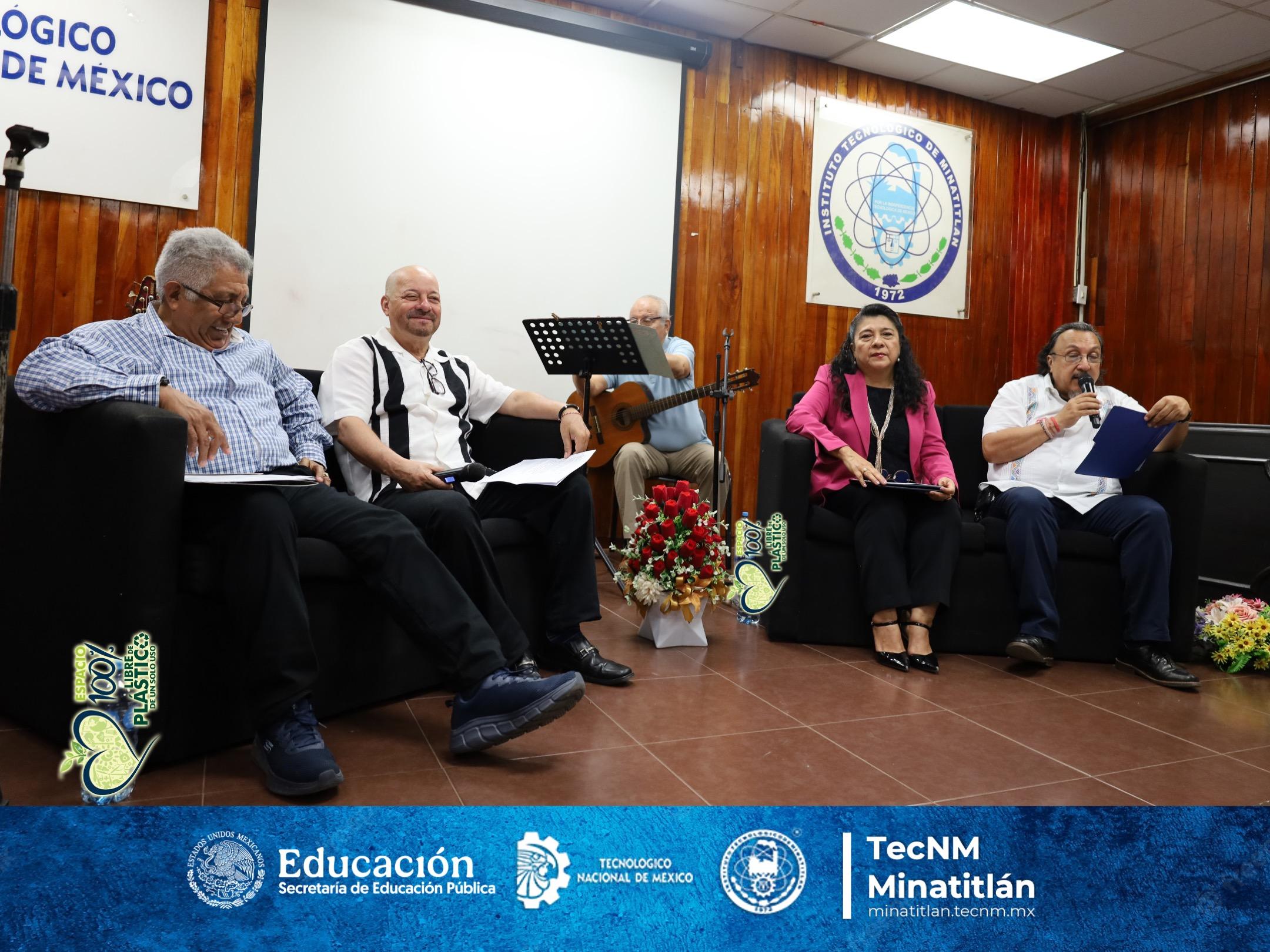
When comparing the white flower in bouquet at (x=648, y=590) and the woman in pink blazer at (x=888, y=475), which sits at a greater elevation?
the woman in pink blazer at (x=888, y=475)

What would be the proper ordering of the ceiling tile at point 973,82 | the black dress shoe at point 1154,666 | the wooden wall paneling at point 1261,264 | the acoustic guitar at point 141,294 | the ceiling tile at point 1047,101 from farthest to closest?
1. the ceiling tile at point 1047,101
2. the ceiling tile at point 973,82
3. the wooden wall paneling at point 1261,264
4. the acoustic guitar at point 141,294
5. the black dress shoe at point 1154,666

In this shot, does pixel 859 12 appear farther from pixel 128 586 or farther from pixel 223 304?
pixel 128 586

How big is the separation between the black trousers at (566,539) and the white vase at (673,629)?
1.32 feet

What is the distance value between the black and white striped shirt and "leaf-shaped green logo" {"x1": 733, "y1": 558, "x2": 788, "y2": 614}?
0.96m

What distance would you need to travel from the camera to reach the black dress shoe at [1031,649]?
2.62 metres

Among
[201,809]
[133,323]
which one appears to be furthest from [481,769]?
[133,323]

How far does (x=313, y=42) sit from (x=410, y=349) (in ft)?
6.07

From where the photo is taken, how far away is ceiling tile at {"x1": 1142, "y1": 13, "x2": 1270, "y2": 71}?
13.5 feet

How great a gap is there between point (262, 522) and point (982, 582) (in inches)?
81.3

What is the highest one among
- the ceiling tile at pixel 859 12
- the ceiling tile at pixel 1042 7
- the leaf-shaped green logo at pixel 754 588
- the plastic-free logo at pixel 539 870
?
the ceiling tile at pixel 1042 7

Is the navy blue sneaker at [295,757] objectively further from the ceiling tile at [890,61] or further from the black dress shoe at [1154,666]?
the ceiling tile at [890,61]

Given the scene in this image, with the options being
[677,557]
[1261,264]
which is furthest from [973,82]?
[677,557]

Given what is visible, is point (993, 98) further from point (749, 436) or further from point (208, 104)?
point (208, 104)

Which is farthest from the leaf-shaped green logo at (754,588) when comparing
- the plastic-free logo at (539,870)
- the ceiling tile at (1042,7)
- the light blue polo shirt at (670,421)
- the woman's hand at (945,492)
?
the ceiling tile at (1042,7)
